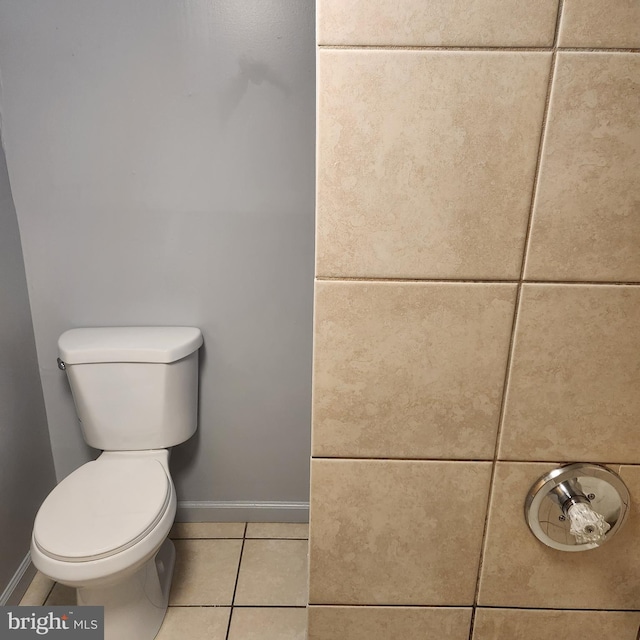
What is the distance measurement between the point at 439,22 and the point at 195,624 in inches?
64.2

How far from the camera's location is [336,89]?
0.61 m

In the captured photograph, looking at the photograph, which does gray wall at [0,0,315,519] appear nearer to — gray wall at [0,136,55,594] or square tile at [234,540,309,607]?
gray wall at [0,136,55,594]

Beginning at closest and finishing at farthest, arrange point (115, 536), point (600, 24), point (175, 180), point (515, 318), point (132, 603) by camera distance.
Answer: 1. point (600, 24)
2. point (515, 318)
3. point (115, 536)
4. point (132, 603)
5. point (175, 180)

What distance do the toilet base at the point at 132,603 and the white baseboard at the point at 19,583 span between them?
0.94 feet

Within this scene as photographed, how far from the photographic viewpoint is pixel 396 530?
0.80 meters

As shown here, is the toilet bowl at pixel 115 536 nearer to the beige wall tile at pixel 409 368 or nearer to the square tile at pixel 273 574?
the square tile at pixel 273 574

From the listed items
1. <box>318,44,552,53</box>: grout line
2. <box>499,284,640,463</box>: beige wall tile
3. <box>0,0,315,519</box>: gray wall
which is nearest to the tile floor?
<box>0,0,315,519</box>: gray wall

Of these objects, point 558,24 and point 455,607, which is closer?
point 558,24

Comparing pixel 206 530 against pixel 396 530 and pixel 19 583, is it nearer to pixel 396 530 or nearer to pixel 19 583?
pixel 19 583

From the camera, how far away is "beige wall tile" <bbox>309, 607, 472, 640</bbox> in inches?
33.3

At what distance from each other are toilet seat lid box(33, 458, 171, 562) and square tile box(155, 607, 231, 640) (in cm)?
42

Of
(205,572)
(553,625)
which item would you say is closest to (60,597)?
(205,572)

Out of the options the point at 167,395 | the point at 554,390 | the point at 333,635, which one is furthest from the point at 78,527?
the point at 554,390

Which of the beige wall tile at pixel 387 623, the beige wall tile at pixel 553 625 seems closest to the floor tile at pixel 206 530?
the beige wall tile at pixel 387 623
